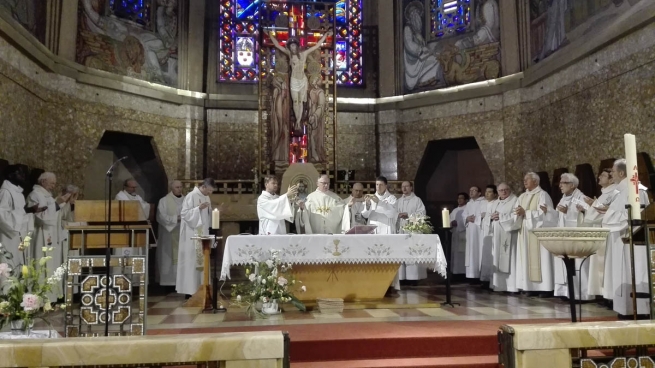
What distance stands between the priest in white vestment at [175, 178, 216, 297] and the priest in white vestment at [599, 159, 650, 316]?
596 cm

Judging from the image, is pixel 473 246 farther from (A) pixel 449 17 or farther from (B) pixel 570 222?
(A) pixel 449 17

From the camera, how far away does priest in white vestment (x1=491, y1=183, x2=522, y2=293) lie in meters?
10.3

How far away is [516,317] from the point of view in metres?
7.39

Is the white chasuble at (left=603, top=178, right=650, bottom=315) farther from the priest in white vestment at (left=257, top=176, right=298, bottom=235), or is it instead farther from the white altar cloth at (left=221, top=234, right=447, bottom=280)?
the priest in white vestment at (left=257, top=176, right=298, bottom=235)

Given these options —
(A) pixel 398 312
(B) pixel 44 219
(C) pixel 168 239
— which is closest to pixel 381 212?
(A) pixel 398 312

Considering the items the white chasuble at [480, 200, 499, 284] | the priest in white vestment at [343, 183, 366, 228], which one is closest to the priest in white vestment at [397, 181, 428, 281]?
the white chasuble at [480, 200, 499, 284]

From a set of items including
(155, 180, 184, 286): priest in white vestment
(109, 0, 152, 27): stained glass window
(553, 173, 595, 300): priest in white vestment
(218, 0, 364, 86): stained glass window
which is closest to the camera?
(553, 173, 595, 300): priest in white vestment

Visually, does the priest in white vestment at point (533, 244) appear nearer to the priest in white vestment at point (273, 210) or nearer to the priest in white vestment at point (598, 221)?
the priest in white vestment at point (598, 221)

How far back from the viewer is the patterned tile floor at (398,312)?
7254mm

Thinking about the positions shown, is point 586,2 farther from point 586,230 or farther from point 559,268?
point 586,230

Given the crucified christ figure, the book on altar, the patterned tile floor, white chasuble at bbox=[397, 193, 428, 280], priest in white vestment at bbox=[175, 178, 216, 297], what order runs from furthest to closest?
the crucified christ figure → white chasuble at bbox=[397, 193, 428, 280] → priest in white vestment at bbox=[175, 178, 216, 297] → the book on altar → the patterned tile floor

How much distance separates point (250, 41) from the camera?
53.7ft

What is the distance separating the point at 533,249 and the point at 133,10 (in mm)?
10484

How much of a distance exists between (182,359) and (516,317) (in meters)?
5.04
